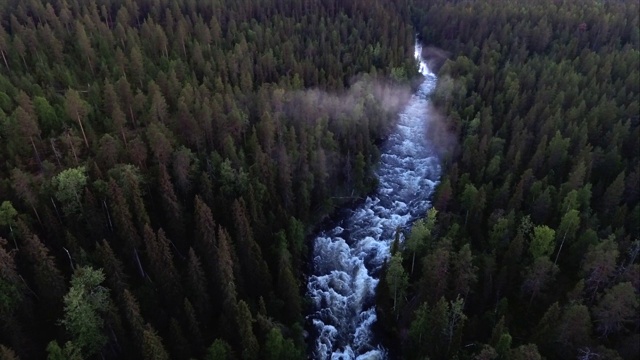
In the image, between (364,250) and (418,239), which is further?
(364,250)

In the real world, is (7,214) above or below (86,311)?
above

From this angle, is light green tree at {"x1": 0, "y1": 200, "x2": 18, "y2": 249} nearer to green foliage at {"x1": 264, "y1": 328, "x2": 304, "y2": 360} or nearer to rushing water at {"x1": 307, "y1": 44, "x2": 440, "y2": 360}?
green foliage at {"x1": 264, "y1": 328, "x2": 304, "y2": 360}

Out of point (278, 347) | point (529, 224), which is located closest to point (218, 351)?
point (278, 347)

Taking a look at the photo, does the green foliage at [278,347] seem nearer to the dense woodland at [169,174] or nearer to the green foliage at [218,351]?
the dense woodland at [169,174]

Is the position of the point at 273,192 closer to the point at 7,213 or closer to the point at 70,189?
the point at 70,189

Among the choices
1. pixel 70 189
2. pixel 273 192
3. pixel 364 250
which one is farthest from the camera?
pixel 364 250

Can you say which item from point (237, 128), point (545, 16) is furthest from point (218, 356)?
point (545, 16)
